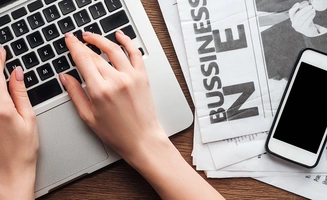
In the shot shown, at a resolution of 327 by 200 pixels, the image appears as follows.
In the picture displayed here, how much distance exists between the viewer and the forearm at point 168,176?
48 centimetres

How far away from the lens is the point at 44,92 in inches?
18.3

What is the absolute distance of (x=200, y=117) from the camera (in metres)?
0.53

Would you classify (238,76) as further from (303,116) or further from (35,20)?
(35,20)

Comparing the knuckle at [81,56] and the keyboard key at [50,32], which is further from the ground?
the keyboard key at [50,32]

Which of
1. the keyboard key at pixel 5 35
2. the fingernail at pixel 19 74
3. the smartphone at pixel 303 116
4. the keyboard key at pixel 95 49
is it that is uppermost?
the keyboard key at pixel 5 35

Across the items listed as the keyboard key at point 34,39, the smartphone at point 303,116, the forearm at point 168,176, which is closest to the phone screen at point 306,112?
the smartphone at point 303,116

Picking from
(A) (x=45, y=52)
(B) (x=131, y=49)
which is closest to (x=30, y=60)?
(A) (x=45, y=52)

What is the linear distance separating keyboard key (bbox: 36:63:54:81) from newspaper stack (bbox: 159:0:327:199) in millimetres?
171

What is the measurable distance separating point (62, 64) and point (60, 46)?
0.02 m

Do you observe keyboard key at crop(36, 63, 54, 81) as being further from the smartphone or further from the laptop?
the smartphone

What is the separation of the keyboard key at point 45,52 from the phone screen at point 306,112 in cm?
31

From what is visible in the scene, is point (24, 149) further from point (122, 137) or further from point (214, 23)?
point (214, 23)

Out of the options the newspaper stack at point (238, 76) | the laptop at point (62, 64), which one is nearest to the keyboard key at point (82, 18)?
the laptop at point (62, 64)

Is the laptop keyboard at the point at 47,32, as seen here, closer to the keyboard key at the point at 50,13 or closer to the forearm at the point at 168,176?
the keyboard key at the point at 50,13
